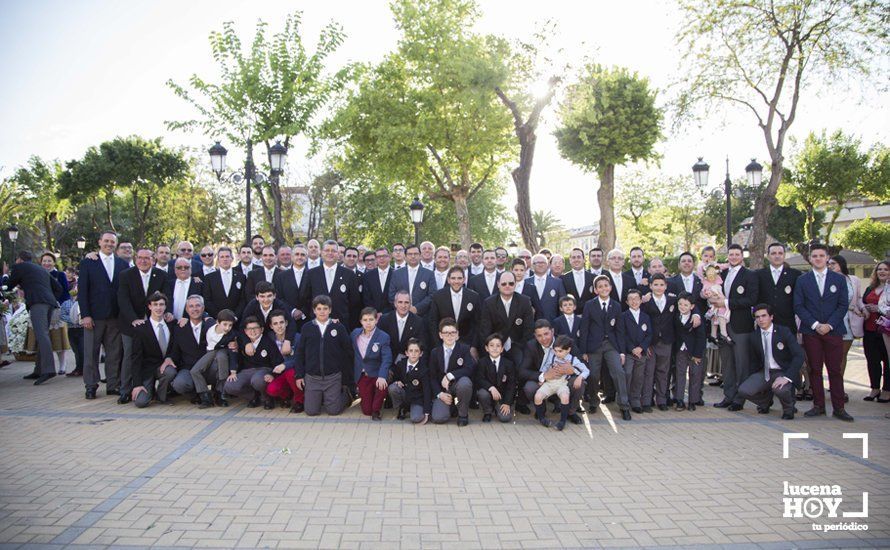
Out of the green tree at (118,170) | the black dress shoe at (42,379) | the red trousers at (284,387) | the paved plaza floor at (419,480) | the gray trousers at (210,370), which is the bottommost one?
the paved plaza floor at (419,480)

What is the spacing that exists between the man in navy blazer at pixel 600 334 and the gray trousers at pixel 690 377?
897mm

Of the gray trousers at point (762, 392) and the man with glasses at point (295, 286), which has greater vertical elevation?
the man with glasses at point (295, 286)

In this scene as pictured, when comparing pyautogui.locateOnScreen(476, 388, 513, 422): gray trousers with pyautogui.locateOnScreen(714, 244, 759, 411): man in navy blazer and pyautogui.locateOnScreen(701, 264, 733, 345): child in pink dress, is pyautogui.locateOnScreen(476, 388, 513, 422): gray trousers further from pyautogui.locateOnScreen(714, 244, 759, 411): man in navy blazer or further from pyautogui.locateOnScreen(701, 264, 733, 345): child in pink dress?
pyautogui.locateOnScreen(701, 264, 733, 345): child in pink dress

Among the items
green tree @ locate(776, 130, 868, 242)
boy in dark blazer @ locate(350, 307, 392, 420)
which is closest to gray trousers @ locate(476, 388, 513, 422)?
boy in dark blazer @ locate(350, 307, 392, 420)

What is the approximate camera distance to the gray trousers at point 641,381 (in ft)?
24.0

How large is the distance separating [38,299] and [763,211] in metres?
19.1

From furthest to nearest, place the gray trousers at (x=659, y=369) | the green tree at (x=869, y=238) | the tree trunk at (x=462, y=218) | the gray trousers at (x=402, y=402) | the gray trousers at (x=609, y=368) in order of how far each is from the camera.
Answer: the green tree at (x=869, y=238), the tree trunk at (x=462, y=218), the gray trousers at (x=659, y=369), the gray trousers at (x=609, y=368), the gray trousers at (x=402, y=402)

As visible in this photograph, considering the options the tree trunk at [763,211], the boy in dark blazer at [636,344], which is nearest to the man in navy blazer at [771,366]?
the boy in dark blazer at [636,344]

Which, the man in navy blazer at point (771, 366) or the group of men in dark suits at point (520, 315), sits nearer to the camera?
the man in navy blazer at point (771, 366)

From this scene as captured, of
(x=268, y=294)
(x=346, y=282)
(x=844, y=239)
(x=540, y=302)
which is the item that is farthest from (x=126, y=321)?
(x=844, y=239)

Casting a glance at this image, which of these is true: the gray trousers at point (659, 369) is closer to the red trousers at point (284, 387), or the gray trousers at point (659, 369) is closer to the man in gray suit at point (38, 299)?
the red trousers at point (284, 387)

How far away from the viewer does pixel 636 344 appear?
729 centimetres

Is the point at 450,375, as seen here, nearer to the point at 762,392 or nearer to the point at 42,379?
the point at 762,392

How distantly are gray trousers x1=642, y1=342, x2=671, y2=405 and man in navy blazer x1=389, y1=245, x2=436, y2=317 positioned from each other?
3.32 meters
